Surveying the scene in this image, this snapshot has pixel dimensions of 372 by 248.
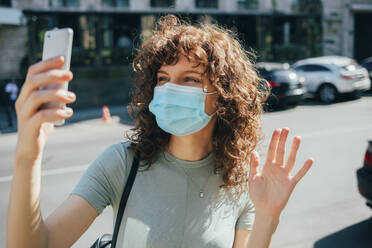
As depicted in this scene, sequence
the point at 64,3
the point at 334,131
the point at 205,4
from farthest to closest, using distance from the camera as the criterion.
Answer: the point at 205,4 < the point at 64,3 < the point at 334,131

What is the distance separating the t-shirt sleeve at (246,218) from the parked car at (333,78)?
1491cm

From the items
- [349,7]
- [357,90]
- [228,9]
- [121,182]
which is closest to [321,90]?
[357,90]

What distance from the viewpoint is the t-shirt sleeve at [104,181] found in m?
1.79

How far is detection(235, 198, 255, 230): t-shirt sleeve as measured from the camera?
2002 millimetres

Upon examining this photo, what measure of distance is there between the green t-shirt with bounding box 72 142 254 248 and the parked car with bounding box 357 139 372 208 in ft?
10.1

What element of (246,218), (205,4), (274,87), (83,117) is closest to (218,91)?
(246,218)

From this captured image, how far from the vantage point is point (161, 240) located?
1.79 meters

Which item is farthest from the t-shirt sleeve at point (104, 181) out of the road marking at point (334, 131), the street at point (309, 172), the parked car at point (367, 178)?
the road marking at point (334, 131)

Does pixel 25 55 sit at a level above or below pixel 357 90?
above

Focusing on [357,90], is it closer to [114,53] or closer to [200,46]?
[114,53]

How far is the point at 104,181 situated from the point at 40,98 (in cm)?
79

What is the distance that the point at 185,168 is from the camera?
2.00 m

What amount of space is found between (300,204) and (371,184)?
1149 millimetres

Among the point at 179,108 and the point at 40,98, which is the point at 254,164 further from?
the point at 40,98
